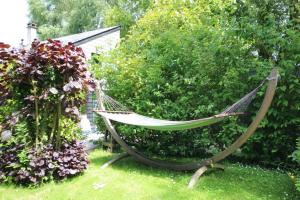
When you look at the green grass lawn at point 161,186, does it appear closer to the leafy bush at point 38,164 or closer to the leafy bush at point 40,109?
the leafy bush at point 38,164

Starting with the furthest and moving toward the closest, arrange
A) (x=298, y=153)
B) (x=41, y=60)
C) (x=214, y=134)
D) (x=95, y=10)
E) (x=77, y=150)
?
(x=95, y=10)
(x=214, y=134)
(x=77, y=150)
(x=41, y=60)
(x=298, y=153)

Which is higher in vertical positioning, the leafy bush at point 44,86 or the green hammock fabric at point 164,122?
the leafy bush at point 44,86

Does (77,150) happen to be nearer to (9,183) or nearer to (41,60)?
(9,183)

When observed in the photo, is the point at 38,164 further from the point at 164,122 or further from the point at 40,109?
the point at 164,122

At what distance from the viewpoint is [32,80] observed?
3586 mm

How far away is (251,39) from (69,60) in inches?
114

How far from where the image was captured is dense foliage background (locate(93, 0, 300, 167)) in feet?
13.9

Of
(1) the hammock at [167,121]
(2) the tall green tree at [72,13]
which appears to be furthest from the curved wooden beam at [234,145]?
(2) the tall green tree at [72,13]

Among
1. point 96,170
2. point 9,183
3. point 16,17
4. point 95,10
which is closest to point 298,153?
point 96,170

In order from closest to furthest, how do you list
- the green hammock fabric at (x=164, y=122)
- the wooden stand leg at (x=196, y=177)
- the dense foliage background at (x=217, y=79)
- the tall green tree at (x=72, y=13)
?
the green hammock fabric at (x=164, y=122) → the wooden stand leg at (x=196, y=177) → the dense foliage background at (x=217, y=79) → the tall green tree at (x=72, y=13)

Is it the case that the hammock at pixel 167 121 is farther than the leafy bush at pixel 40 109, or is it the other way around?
the leafy bush at pixel 40 109

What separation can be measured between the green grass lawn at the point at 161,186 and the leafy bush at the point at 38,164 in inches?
4.6

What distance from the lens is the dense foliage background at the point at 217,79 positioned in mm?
4223

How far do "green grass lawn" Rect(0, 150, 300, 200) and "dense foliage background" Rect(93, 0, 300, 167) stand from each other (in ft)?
2.14
